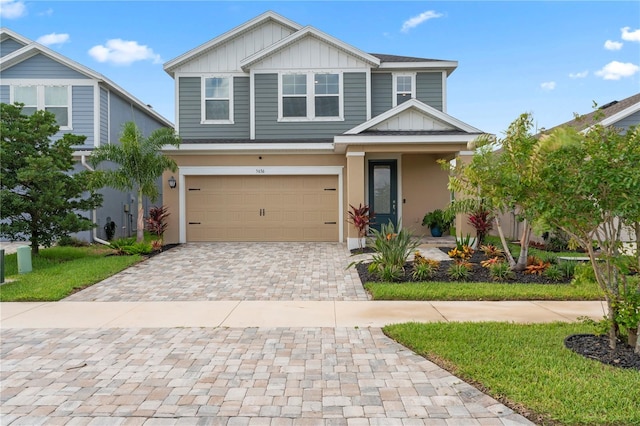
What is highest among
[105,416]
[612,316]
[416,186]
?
[416,186]

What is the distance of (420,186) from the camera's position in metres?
15.4

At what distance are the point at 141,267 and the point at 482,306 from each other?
25.6ft

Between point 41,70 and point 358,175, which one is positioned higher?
point 41,70

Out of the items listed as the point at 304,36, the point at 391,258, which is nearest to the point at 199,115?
the point at 304,36

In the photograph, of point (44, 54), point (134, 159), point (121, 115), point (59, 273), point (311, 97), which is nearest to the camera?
point (59, 273)

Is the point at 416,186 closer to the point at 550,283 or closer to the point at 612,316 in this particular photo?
the point at 550,283

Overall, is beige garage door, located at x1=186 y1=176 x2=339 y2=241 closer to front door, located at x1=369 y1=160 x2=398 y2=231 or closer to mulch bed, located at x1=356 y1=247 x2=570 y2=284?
front door, located at x1=369 y1=160 x2=398 y2=231

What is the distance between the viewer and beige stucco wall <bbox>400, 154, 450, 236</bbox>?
50.3 feet

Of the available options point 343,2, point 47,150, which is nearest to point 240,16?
point 343,2

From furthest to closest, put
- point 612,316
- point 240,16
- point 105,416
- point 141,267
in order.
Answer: point 240,16 → point 141,267 → point 612,316 → point 105,416

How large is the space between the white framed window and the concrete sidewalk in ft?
34.5

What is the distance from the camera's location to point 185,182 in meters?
14.9

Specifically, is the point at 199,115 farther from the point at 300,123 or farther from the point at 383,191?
the point at 383,191

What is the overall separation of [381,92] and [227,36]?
19.6 ft
